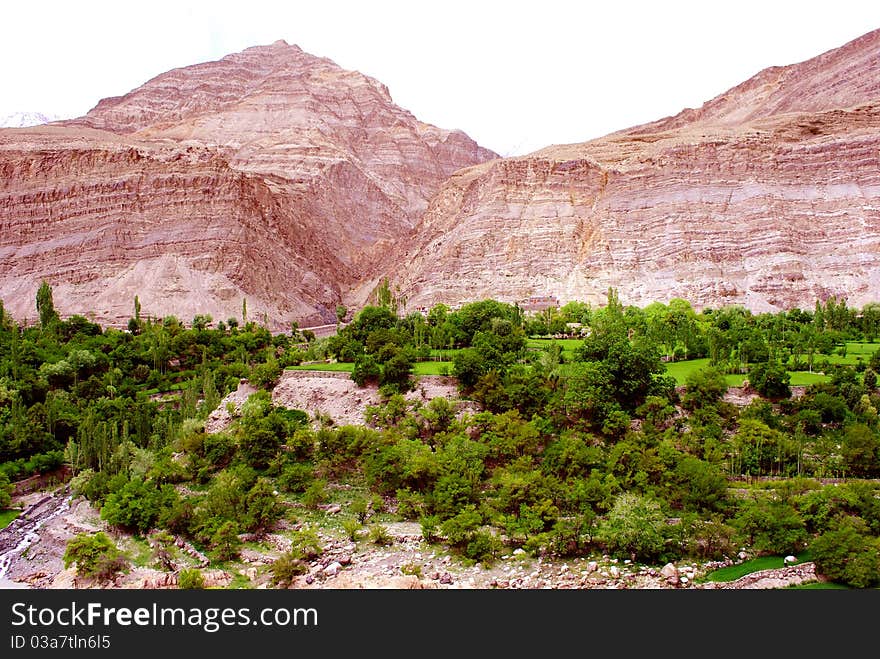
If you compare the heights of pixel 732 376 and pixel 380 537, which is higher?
pixel 732 376

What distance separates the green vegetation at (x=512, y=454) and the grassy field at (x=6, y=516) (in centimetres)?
268

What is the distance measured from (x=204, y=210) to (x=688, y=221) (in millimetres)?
62856

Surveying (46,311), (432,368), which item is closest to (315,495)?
(432,368)

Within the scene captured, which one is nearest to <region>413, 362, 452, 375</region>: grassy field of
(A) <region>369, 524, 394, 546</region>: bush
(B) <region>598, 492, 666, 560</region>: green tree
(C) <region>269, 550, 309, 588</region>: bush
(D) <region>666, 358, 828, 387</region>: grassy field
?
(D) <region>666, 358, 828, 387</region>: grassy field

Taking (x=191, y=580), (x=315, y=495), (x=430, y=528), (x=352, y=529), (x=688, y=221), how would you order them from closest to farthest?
(x=191, y=580)
(x=430, y=528)
(x=352, y=529)
(x=315, y=495)
(x=688, y=221)

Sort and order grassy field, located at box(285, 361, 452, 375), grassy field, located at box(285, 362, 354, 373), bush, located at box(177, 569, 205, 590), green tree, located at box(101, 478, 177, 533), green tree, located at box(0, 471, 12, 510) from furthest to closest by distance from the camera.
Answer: grassy field, located at box(285, 362, 354, 373)
grassy field, located at box(285, 361, 452, 375)
green tree, located at box(0, 471, 12, 510)
green tree, located at box(101, 478, 177, 533)
bush, located at box(177, 569, 205, 590)

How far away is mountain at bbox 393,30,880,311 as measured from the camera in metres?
75.8

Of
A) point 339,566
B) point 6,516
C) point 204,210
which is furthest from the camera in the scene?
point 204,210

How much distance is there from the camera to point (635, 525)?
22.0 metres

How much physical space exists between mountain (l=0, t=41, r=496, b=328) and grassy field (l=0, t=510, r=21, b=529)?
5040 centimetres

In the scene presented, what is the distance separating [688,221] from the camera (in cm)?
8119

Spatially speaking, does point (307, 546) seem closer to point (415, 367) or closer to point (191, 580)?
point (191, 580)

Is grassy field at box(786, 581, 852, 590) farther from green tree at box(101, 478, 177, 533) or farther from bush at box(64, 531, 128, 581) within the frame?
green tree at box(101, 478, 177, 533)

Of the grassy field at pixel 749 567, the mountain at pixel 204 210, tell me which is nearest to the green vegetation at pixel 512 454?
the grassy field at pixel 749 567
